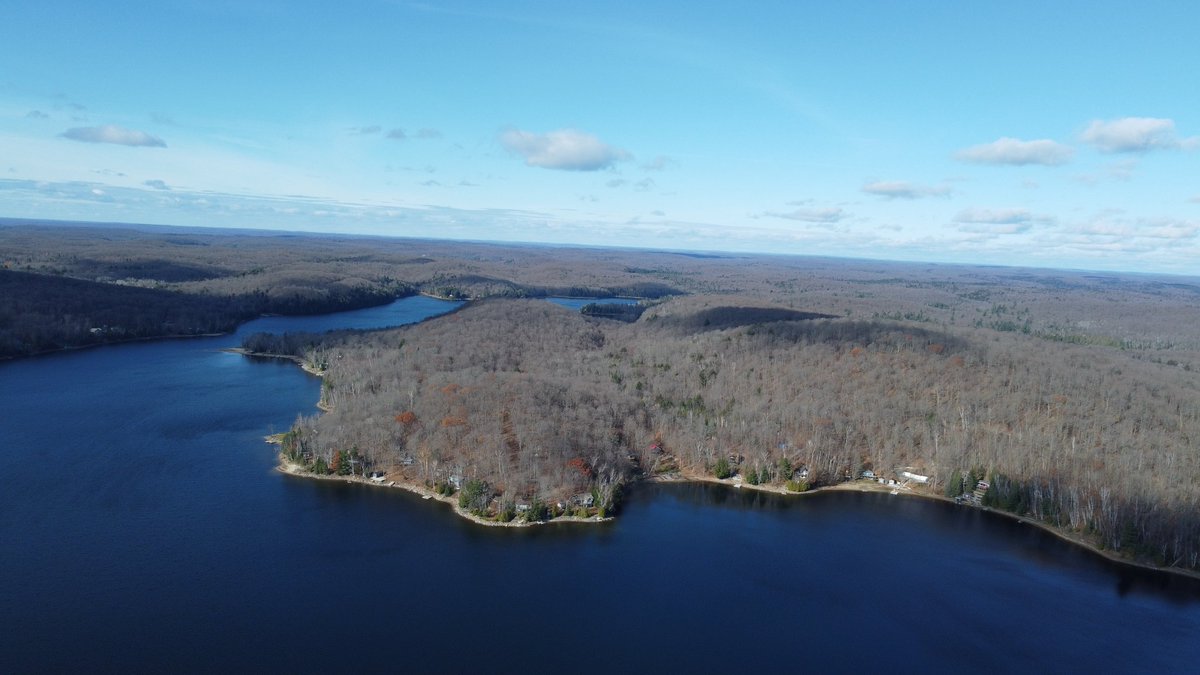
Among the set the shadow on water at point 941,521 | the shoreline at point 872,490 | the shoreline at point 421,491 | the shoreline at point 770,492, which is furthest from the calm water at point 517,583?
the shoreline at point 872,490

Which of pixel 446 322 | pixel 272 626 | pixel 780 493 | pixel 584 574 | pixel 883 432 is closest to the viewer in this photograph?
pixel 272 626

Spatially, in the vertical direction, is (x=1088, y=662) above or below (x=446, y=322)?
below

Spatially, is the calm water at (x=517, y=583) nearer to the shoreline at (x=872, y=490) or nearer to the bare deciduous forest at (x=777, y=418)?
the shoreline at (x=872, y=490)

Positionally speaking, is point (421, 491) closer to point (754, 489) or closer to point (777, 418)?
point (754, 489)

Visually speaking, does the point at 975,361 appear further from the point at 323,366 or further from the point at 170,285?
the point at 170,285

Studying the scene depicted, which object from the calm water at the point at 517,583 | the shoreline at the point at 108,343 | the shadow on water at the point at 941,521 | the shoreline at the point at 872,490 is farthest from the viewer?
the shoreline at the point at 108,343

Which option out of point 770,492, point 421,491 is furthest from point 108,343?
point 770,492

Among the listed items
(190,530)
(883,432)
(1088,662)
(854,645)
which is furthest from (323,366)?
(1088,662)
